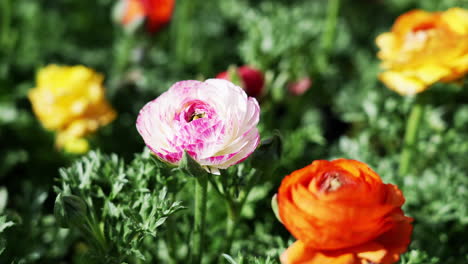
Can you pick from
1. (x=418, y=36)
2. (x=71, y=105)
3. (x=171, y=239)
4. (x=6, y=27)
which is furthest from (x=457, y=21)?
(x=6, y=27)

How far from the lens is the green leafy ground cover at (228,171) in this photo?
32.8 inches

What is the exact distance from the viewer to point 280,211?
65cm

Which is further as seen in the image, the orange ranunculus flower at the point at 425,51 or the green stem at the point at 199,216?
the orange ranunculus flower at the point at 425,51

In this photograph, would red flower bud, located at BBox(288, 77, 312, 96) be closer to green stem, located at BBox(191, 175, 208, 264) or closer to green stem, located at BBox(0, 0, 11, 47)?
green stem, located at BBox(191, 175, 208, 264)

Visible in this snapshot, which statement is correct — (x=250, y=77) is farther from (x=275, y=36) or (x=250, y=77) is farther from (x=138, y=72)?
(x=138, y=72)

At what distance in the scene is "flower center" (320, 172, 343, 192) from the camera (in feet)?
→ 2.08

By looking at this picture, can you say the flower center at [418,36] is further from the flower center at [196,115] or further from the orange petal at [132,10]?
the orange petal at [132,10]

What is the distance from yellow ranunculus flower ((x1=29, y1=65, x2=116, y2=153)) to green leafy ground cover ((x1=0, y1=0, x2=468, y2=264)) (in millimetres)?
58

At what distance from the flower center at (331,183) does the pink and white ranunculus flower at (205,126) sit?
0.10 m

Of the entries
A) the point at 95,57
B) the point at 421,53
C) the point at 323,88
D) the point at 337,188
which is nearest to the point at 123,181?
the point at 337,188

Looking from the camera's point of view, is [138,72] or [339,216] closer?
[339,216]

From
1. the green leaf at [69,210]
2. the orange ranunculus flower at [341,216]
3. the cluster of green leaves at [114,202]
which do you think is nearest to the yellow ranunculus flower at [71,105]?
the cluster of green leaves at [114,202]

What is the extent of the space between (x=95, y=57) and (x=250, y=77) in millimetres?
750

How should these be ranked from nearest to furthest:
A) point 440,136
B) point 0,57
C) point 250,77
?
point 250,77
point 440,136
point 0,57
